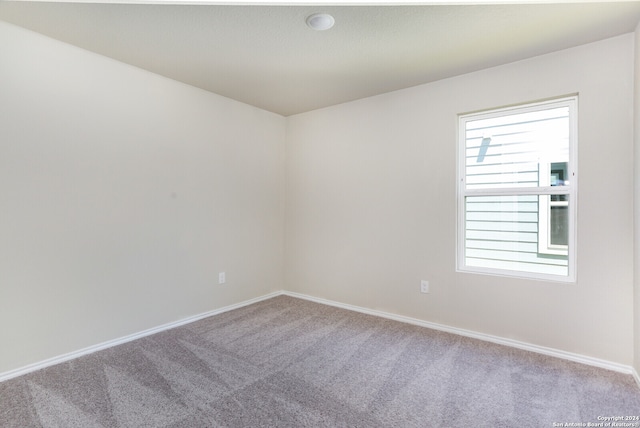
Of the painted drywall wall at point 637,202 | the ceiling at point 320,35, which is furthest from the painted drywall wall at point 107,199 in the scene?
the painted drywall wall at point 637,202

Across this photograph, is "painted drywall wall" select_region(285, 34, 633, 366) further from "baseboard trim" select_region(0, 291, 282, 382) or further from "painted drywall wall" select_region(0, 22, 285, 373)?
"baseboard trim" select_region(0, 291, 282, 382)

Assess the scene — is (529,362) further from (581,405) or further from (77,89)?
(77,89)

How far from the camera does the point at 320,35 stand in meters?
2.21

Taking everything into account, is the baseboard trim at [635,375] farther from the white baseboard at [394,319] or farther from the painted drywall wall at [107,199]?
the painted drywall wall at [107,199]

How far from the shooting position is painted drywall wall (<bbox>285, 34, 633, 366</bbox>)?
7.38 feet

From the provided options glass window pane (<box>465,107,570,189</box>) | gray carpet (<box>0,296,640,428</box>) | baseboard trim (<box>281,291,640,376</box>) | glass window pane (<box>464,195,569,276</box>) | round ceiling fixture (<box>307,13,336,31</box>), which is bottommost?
gray carpet (<box>0,296,640,428</box>)

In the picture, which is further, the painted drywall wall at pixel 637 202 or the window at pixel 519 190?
the window at pixel 519 190

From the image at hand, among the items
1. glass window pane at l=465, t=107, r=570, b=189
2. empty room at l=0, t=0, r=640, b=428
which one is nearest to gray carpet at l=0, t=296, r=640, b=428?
empty room at l=0, t=0, r=640, b=428

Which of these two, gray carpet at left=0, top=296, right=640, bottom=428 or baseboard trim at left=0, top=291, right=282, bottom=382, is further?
baseboard trim at left=0, top=291, right=282, bottom=382

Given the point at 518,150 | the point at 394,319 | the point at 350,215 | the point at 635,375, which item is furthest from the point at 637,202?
the point at 350,215

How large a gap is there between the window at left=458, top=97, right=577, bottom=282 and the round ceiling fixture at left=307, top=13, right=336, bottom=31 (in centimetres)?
157

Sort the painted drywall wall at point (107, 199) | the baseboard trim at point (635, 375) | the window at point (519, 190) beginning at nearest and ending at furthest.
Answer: the baseboard trim at point (635, 375) → the painted drywall wall at point (107, 199) → the window at point (519, 190)

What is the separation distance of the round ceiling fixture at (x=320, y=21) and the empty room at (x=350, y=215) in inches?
0.5

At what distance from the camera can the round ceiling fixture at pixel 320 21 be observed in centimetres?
199
